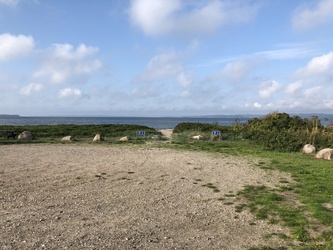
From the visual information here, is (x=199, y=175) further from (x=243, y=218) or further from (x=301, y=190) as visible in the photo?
(x=243, y=218)

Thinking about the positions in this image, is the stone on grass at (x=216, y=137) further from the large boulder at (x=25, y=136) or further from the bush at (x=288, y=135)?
the large boulder at (x=25, y=136)

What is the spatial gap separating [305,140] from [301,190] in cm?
1025

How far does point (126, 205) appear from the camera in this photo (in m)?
7.38

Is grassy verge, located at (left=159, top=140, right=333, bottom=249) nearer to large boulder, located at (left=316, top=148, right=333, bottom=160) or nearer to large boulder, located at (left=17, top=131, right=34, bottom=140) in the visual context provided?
large boulder, located at (left=316, top=148, right=333, bottom=160)

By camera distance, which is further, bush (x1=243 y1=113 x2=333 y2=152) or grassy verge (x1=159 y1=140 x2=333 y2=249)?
bush (x1=243 y1=113 x2=333 y2=152)

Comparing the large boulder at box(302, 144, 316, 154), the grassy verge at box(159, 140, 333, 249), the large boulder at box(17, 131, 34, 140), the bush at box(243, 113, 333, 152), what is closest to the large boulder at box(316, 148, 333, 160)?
the large boulder at box(302, 144, 316, 154)

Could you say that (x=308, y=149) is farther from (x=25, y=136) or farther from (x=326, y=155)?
(x=25, y=136)

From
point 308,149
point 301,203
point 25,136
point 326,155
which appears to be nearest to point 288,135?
point 308,149

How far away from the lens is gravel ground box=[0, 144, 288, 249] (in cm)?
551

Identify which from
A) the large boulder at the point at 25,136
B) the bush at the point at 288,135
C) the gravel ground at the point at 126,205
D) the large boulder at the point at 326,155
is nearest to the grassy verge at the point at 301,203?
→ the gravel ground at the point at 126,205

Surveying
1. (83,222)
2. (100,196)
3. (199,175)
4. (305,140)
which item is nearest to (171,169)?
(199,175)

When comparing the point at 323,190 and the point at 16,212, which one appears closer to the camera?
the point at 16,212

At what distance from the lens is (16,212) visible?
675 centimetres

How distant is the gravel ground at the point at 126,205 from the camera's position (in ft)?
18.1
